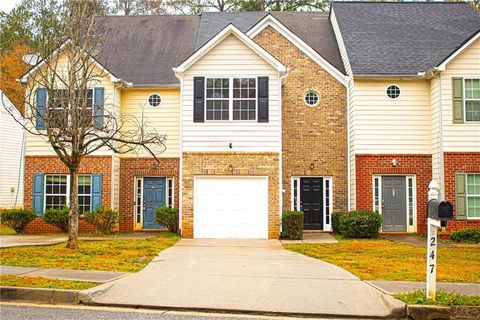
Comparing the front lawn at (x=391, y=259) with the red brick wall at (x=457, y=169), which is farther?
the red brick wall at (x=457, y=169)

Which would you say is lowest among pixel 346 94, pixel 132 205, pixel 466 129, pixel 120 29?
pixel 132 205

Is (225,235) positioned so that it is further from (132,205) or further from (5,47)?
(5,47)

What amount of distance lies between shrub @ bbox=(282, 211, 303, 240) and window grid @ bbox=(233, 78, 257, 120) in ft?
11.7

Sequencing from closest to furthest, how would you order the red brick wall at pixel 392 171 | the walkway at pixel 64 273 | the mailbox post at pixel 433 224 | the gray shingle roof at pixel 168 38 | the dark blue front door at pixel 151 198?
the mailbox post at pixel 433 224 → the walkway at pixel 64 273 → the red brick wall at pixel 392 171 → the dark blue front door at pixel 151 198 → the gray shingle roof at pixel 168 38

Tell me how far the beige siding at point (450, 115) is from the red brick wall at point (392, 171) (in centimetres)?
126

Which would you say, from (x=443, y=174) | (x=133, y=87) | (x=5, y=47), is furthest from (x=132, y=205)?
(x=5, y=47)

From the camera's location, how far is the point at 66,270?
11.0 metres

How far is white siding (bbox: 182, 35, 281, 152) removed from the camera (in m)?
18.9

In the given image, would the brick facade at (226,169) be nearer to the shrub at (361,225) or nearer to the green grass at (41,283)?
the shrub at (361,225)

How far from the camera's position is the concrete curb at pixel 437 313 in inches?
326

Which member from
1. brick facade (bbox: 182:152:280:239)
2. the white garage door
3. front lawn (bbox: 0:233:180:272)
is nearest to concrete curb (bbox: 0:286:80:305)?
front lawn (bbox: 0:233:180:272)

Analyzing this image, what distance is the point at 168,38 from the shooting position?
2548 cm

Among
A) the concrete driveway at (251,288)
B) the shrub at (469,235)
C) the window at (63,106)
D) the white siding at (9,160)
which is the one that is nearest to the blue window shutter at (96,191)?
the window at (63,106)

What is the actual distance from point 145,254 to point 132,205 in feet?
27.2
